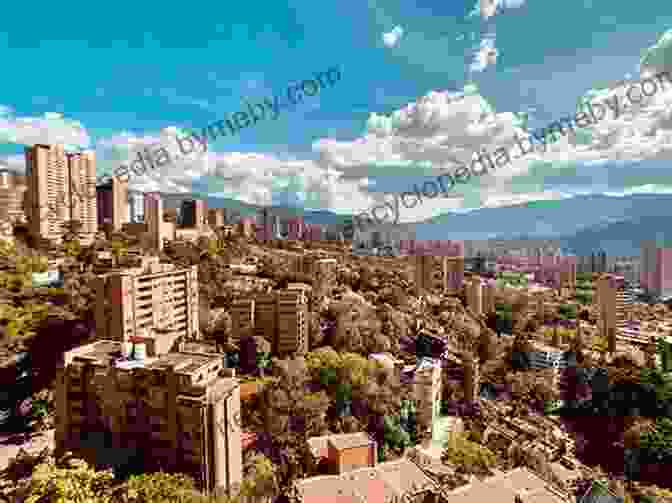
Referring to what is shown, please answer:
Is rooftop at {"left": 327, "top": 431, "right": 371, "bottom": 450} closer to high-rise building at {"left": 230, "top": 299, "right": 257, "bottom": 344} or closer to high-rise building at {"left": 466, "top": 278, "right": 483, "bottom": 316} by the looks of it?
high-rise building at {"left": 230, "top": 299, "right": 257, "bottom": 344}

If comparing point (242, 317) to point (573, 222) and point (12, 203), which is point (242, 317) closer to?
Answer: point (12, 203)

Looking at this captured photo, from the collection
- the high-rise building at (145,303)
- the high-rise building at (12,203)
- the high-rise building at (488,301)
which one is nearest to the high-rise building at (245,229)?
the high-rise building at (12,203)

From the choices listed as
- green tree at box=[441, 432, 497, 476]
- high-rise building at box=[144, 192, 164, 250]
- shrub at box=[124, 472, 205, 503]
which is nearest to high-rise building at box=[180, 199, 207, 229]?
high-rise building at box=[144, 192, 164, 250]

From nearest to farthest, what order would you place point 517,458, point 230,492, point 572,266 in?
1. point 230,492
2. point 517,458
3. point 572,266

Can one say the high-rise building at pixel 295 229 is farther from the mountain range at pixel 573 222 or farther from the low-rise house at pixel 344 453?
the mountain range at pixel 573 222

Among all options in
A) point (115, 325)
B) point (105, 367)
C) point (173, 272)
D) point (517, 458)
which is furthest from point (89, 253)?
point (517, 458)

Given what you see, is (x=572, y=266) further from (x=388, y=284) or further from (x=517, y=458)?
(x=517, y=458)

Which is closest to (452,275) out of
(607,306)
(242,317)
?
(607,306)
